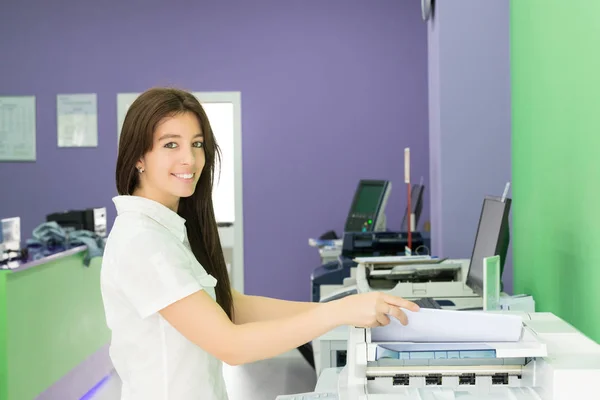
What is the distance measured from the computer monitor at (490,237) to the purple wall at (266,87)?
4.50 metres

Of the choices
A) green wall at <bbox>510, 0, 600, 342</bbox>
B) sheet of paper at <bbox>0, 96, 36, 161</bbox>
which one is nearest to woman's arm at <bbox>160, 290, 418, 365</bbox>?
green wall at <bbox>510, 0, 600, 342</bbox>

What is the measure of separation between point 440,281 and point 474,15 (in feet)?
4.85

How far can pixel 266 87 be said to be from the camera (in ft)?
25.0

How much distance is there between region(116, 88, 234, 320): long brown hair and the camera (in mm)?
1825

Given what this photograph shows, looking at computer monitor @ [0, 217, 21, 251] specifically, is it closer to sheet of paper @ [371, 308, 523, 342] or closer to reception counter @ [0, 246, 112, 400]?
reception counter @ [0, 246, 112, 400]

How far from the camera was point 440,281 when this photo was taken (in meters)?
3.56

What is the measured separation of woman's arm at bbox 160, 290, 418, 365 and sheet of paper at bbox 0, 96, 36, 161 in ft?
21.6

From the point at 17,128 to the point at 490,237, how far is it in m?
6.06

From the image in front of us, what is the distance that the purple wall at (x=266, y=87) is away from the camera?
24.9 ft

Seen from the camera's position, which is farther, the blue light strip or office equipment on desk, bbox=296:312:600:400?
the blue light strip

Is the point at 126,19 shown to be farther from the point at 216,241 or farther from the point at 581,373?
the point at 581,373

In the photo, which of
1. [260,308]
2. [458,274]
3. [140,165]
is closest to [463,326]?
[260,308]

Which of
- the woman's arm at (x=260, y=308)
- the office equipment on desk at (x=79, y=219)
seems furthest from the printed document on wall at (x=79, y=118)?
the woman's arm at (x=260, y=308)

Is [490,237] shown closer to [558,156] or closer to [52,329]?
[558,156]
